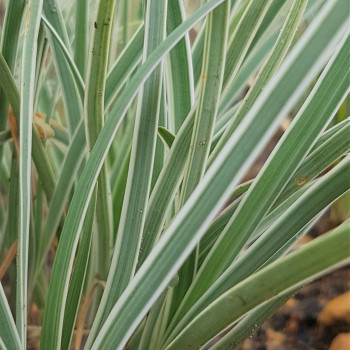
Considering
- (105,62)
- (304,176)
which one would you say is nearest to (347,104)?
(304,176)

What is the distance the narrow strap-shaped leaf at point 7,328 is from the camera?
0.33m

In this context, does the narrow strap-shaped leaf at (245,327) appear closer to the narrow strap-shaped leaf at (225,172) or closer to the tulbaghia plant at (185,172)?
the tulbaghia plant at (185,172)

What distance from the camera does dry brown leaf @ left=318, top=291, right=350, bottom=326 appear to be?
523 millimetres

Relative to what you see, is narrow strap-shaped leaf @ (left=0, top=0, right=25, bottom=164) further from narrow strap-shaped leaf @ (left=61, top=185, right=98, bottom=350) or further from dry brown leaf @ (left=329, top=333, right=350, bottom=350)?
dry brown leaf @ (left=329, top=333, right=350, bottom=350)

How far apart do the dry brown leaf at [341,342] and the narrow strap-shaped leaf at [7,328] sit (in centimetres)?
32

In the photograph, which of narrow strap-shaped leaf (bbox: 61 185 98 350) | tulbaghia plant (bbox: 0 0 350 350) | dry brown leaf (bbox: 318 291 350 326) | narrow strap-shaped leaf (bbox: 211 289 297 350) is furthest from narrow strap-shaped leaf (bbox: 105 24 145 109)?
dry brown leaf (bbox: 318 291 350 326)

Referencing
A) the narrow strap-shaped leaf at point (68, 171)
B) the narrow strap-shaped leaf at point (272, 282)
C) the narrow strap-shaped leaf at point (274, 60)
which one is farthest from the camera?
the narrow strap-shaped leaf at point (68, 171)

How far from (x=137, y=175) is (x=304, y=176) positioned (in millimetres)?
129

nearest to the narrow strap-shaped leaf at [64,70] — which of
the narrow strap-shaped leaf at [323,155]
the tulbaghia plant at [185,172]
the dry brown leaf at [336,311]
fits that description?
the tulbaghia plant at [185,172]

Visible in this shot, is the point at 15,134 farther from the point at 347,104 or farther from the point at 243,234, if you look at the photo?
the point at 347,104

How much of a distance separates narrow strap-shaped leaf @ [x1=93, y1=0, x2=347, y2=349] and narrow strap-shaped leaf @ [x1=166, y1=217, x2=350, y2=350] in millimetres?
37

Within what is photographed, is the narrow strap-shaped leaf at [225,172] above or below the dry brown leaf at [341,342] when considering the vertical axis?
above

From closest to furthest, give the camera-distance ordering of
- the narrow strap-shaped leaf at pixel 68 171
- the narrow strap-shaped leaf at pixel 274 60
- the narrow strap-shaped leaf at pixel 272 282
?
1. the narrow strap-shaped leaf at pixel 272 282
2. the narrow strap-shaped leaf at pixel 274 60
3. the narrow strap-shaped leaf at pixel 68 171

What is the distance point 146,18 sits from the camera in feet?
1.15
